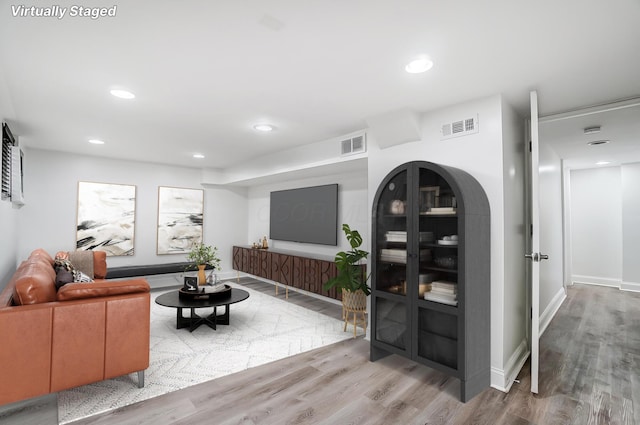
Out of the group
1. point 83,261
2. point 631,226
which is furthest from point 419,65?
point 631,226

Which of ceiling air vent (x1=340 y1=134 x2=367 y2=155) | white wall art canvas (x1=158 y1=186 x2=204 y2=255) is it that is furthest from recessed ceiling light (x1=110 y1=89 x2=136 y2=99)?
white wall art canvas (x1=158 y1=186 x2=204 y2=255)

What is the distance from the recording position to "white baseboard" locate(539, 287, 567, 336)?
4106 millimetres

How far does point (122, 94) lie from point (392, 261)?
2.90 meters

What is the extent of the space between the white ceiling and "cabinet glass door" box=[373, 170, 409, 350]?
0.88m

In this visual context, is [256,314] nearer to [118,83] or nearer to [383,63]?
[118,83]

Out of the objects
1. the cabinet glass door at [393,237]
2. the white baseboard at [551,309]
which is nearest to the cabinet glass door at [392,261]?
the cabinet glass door at [393,237]

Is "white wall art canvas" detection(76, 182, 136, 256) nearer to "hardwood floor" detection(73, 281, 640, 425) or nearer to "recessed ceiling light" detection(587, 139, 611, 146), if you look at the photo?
"hardwood floor" detection(73, 281, 640, 425)

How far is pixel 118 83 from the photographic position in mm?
2605

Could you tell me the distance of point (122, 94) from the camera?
283 centimetres

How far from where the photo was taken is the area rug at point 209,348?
238 cm

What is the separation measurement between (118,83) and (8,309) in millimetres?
1821

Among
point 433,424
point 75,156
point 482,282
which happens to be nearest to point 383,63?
point 482,282

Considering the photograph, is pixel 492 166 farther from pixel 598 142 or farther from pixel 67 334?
pixel 67 334

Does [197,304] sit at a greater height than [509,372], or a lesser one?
Answer: greater
